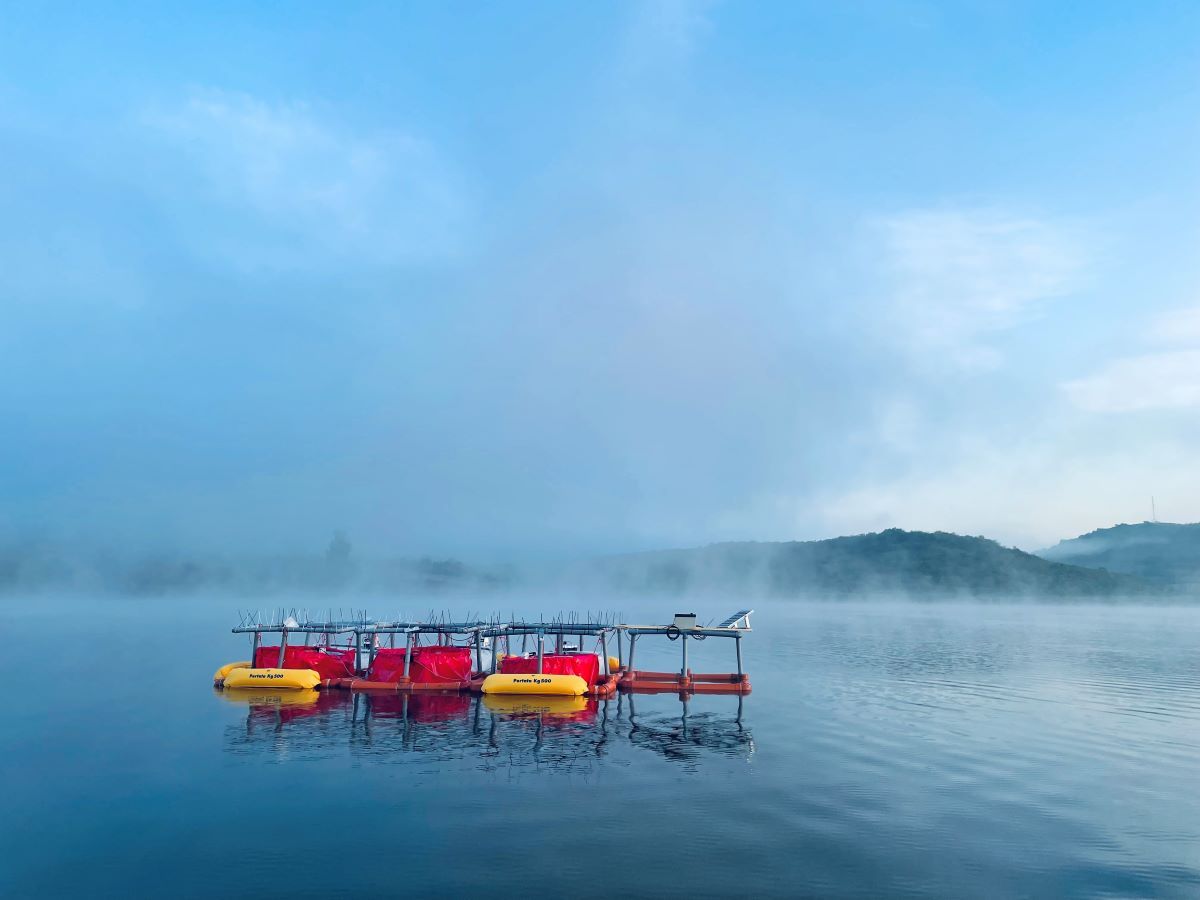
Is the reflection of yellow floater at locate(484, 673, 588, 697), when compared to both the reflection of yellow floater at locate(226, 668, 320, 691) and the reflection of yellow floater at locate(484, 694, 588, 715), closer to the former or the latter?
the reflection of yellow floater at locate(484, 694, 588, 715)

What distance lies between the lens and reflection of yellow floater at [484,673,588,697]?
63.0 meters

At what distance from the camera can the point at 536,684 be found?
63.5m

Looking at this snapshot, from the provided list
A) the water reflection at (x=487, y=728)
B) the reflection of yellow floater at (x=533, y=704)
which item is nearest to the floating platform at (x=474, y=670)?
the reflection of yellow floater at (x=533, y=704)

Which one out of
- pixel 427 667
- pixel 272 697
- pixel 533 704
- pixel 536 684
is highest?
pixel 427 667

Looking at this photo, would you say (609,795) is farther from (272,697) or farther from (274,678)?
(274,678)

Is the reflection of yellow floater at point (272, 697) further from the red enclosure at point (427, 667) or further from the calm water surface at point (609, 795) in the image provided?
the red enclosure at point (427, 667)

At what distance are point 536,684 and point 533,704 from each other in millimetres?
2107

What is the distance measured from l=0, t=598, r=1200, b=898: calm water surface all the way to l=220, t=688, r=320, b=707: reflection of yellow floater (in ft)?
2.52

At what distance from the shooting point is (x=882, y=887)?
85.3ft

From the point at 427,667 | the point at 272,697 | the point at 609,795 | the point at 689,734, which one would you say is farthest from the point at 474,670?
the point at 609,795

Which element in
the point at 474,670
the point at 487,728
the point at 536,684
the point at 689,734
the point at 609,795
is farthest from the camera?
the point at 474,670

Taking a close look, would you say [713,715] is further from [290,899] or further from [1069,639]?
[1069,639]

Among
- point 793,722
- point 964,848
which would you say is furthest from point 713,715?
point 964,848

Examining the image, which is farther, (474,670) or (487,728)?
(474,670)
